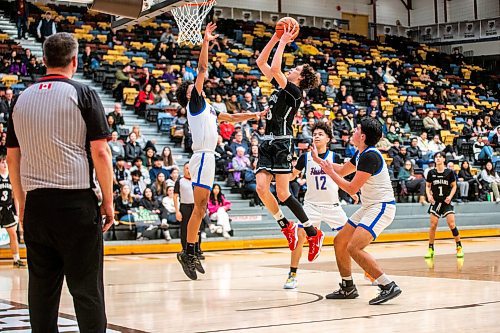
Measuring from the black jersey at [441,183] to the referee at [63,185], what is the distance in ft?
31.5

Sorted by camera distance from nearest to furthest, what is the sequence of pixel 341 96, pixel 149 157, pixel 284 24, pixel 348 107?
pixel 284 24
pixel 149 157
pixel 348 107
pixel 341 96

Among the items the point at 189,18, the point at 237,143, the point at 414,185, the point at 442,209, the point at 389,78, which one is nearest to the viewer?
the point at 442,209

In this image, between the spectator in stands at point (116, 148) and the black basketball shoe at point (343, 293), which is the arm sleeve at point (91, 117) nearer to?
the black basketball shoe at point (343, 293)

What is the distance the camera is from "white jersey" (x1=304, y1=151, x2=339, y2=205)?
346 inches

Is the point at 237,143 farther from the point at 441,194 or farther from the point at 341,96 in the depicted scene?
the point at 341,96

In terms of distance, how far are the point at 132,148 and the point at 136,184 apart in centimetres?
124

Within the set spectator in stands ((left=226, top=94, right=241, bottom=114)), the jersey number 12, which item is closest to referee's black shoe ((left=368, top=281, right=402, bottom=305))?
the jersey number 12

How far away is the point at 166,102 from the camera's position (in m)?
19.5

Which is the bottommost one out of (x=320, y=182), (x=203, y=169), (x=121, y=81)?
(x=320, y=182)

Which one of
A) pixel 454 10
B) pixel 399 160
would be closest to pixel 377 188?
pixel 399 160

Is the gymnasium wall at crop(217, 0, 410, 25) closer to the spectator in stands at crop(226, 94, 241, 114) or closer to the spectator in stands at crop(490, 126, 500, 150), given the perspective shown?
the spectator in stands at crop(226, 94, 241, 114)

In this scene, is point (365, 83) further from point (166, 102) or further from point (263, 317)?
point (263, 317)

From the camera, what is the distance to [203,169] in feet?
27.2

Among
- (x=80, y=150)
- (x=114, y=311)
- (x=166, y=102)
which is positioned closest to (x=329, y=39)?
(x=166, y=102)
